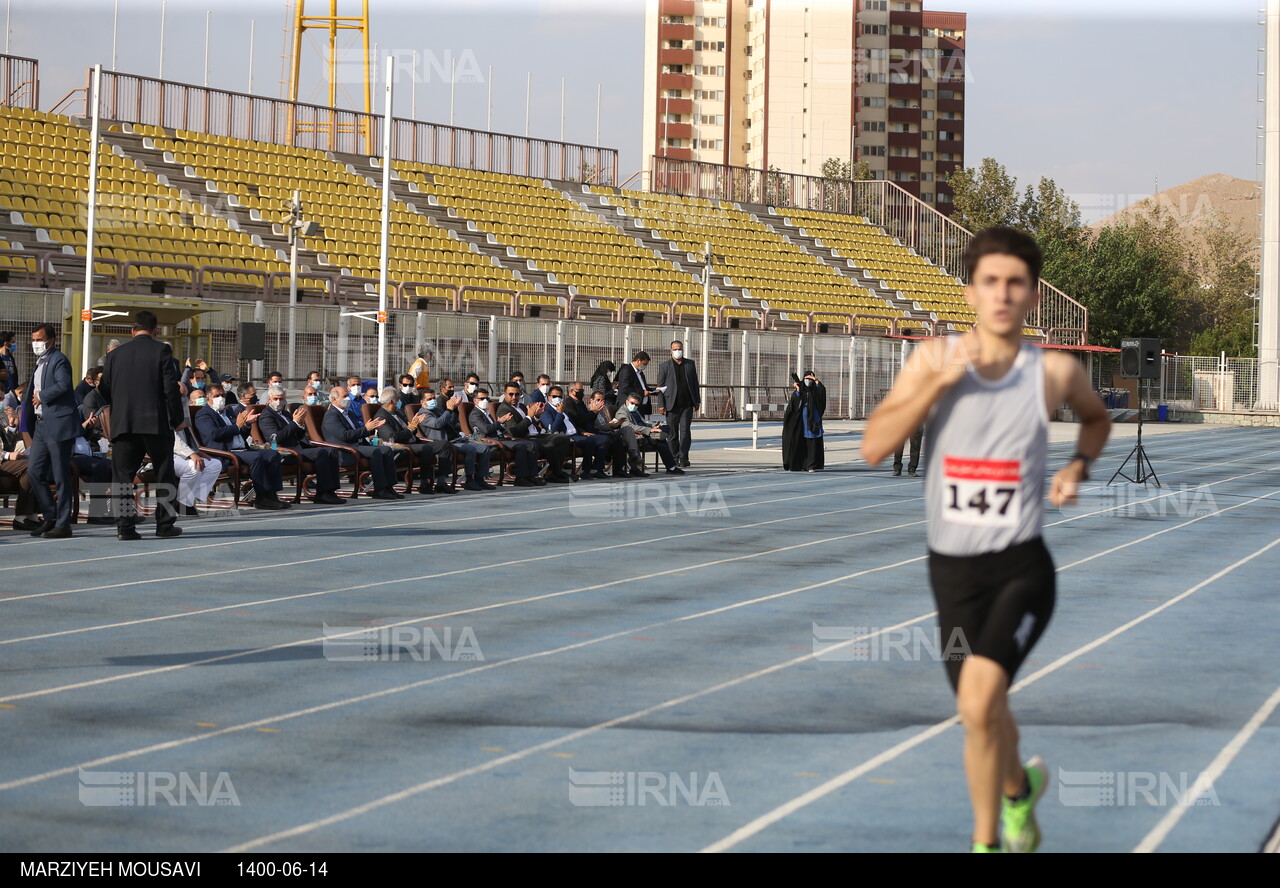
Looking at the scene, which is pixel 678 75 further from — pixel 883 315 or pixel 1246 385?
pixel 883 315

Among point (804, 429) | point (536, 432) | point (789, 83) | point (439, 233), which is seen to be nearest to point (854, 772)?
point (536, 432)

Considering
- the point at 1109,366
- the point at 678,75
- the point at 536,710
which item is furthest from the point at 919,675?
the point at 678,75

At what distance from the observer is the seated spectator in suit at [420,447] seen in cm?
1797

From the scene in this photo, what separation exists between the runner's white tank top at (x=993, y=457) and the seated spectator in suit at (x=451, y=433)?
1463cm

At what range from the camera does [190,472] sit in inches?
586

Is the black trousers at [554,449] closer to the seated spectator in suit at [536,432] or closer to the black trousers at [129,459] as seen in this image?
the seated spectator in suit at [536,432]

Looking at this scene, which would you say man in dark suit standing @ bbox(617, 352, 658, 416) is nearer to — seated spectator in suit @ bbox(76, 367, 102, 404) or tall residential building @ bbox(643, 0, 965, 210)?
seated spectator in suit @ bbox(76, 367, 102, 404)

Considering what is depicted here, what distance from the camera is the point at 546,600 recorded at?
9938 mm

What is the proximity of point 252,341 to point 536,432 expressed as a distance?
557 centimetres

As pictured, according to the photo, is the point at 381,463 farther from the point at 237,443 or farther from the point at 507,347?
the point at 507,347

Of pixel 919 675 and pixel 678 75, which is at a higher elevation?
pixel 678 75

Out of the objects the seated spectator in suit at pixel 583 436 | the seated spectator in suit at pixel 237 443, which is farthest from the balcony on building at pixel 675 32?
the seated spectator in suit at pixel 237 443

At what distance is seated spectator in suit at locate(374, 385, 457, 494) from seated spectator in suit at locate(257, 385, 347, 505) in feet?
3.68
